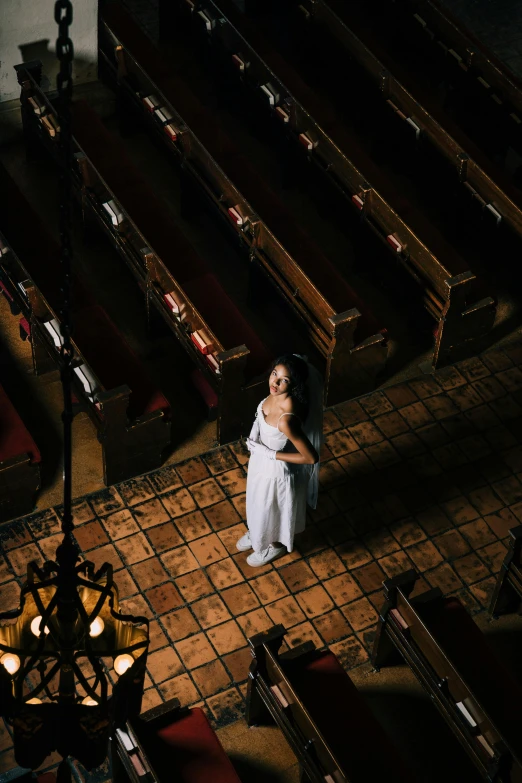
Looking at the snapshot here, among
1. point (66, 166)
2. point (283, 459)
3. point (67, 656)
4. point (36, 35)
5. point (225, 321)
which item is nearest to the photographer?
point (66, 166)

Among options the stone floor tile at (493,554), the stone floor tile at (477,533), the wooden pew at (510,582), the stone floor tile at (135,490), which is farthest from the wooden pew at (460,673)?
the stone floor tile at (135,490)

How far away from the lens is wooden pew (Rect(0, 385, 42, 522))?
833 centimetres

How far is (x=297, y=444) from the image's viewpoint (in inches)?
296

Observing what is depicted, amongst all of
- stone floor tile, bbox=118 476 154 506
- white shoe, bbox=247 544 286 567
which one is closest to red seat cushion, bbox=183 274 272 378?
stone floor tile, bbox=118 476 154 506

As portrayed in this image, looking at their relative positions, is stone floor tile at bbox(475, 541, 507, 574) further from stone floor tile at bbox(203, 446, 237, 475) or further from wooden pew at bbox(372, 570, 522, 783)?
stone floor tile at bbox(203, 446, 237, 475)

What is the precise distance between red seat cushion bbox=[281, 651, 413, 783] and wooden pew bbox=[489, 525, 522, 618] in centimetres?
143

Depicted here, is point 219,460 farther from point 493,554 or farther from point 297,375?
point 493,554

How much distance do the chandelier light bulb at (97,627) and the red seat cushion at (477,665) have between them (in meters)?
2.77

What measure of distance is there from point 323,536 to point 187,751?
2326 mm

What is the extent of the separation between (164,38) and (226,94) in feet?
3.65

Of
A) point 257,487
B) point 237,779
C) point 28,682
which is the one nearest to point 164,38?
point 257,487

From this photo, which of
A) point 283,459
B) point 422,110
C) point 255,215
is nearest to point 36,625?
point 283,459

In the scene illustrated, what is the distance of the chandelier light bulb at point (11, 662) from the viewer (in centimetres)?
492

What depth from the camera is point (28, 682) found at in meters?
7.83
